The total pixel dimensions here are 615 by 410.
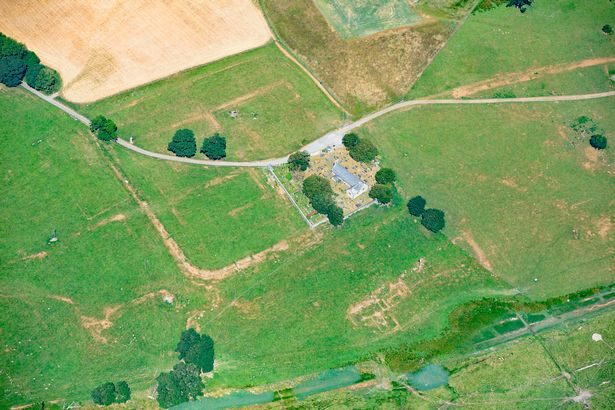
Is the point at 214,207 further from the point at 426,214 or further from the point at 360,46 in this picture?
the point at 360,46

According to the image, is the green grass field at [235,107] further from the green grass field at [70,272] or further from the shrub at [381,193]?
the shrub at [381,193]

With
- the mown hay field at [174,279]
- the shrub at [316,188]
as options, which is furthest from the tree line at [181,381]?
the shrub at [316,188]

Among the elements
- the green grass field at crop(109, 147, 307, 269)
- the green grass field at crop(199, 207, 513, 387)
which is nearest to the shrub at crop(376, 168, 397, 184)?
the green grass field at crop(199, 207, 513, 387)

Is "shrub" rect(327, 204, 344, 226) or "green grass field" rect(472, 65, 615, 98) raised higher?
"green grass field" rect(472, 65, 615, 98)

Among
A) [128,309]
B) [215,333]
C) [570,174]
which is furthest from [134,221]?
[570,174]

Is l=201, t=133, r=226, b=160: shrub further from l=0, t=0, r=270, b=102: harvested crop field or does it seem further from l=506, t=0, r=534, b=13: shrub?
l=506, t=0, r=534, b=13: shrub

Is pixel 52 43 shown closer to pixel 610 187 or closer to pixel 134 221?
pixel 134 221
